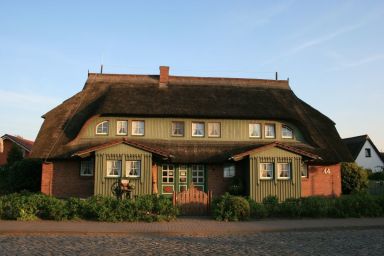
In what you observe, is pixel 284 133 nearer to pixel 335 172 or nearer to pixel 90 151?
pixel 335 172

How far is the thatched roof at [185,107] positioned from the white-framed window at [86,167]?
102 centimetres

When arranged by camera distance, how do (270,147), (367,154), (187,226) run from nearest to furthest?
(187,226) → (270,147) → (367,154)

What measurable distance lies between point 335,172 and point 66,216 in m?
17.6

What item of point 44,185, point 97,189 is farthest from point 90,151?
point 44,185

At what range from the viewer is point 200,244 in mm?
11812

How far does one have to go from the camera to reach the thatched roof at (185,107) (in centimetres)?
2538

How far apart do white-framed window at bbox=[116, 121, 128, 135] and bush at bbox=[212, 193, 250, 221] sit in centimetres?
1023

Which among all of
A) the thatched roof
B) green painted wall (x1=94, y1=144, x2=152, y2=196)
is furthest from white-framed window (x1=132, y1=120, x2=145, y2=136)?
green painted wall (x1=94, y1=144, x2=152, y2=196)

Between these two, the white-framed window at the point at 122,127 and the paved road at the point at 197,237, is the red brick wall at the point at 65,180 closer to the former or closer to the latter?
the white-framed window at the point at 122,127

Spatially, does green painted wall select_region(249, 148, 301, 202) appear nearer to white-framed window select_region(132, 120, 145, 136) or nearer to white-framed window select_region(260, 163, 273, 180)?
white-framed window select_region(260, 163, 273, 180)

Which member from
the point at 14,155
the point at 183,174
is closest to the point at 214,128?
the point at 183,174

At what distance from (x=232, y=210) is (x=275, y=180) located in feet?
23.7

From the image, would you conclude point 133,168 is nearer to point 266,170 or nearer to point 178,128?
point 178,128

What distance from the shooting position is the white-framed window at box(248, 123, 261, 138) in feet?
87.9
